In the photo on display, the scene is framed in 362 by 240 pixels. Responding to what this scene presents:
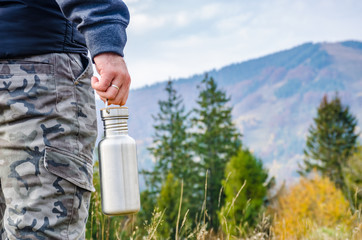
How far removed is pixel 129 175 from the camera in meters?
1.23

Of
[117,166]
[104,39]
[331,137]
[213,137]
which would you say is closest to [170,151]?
[213,137]

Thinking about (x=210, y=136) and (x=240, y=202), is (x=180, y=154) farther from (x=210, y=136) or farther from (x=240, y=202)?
(x=240, y=202)

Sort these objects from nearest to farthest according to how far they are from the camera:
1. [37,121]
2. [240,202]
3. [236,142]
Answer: [37,121] → [240,202] → [236,142]

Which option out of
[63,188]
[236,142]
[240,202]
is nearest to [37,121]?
[63,188]

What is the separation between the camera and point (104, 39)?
3.77ft

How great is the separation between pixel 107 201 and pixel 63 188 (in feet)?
0.47

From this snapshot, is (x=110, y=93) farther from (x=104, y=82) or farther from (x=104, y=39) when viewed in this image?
(x=104, y=39)

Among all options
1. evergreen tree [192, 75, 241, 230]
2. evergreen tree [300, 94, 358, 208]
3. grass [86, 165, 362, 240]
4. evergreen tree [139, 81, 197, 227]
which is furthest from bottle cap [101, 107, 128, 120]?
evergreen tree [300, 94, 358, 208]

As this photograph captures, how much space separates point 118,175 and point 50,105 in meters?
0.27

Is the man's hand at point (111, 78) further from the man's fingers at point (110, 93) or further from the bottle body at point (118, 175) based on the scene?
the bottle body at point (118, 175)

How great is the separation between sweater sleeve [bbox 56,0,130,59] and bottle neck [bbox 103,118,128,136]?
19 cm

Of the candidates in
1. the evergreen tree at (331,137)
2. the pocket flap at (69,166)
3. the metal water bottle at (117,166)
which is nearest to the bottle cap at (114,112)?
the metal water bottle at (117,166)

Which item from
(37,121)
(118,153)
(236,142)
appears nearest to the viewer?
(37,121)

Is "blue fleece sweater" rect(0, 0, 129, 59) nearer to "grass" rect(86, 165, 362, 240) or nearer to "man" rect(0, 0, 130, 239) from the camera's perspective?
"man" rect(0, 0, 130, 239)
